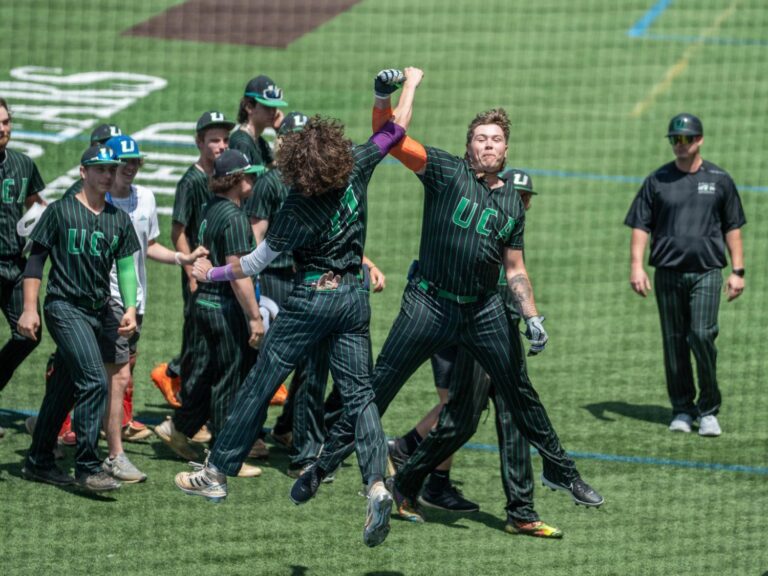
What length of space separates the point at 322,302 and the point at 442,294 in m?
0.71

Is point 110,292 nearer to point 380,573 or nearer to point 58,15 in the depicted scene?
point 380,573

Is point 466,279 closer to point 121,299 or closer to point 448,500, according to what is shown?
point 448,500

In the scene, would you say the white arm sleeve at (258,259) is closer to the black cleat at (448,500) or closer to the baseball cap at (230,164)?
the baseball cap at (230,164)

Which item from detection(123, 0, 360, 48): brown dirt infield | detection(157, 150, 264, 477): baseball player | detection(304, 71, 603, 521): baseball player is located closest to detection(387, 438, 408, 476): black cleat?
detection(157, 150, 264, 477): baseball player

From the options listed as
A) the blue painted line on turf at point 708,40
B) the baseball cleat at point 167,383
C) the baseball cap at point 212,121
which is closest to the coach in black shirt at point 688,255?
the baseball cap at point 212,121

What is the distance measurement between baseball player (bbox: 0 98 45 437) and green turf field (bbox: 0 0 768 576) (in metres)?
0.61

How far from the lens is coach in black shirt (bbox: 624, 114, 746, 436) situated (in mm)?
10062

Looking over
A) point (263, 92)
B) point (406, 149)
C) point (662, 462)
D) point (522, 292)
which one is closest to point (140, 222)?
point (263, 92)

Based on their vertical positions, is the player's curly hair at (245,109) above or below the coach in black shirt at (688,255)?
above

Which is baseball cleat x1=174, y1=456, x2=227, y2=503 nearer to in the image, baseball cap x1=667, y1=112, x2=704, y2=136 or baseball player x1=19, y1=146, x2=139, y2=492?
baseball player x1=19, y1=146, x2=139, y2=492

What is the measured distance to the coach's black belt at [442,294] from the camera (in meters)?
7.18

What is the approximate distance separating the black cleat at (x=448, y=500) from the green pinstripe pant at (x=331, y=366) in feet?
4.61

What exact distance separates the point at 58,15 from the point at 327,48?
13.0ft

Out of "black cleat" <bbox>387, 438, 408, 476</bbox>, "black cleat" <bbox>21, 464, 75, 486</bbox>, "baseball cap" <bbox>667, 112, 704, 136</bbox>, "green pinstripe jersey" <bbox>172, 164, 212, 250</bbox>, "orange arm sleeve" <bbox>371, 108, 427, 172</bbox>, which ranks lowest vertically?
"black cleat" <bbox>21, 464, 75, 486</bbox>
